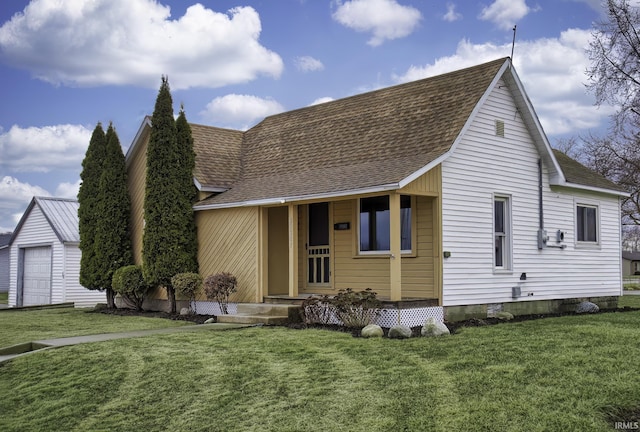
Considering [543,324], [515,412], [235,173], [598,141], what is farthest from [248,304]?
[598,141]

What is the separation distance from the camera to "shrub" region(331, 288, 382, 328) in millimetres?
13172

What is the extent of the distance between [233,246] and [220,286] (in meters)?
1.14

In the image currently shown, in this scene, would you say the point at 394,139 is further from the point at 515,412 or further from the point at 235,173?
the point at 515,412

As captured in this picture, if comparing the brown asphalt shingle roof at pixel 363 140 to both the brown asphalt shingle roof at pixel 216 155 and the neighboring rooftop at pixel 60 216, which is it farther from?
the neighboring rooftop at pixel 60 216

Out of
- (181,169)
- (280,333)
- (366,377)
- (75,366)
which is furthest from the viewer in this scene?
(181,169)

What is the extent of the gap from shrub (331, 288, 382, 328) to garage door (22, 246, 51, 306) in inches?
653

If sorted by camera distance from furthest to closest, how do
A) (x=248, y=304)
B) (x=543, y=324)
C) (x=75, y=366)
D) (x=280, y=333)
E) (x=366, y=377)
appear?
(x=248, y=304)
(x=543, y=324)
(x=280, y=333)
(x=75, y=366)
(x=366, y=377)

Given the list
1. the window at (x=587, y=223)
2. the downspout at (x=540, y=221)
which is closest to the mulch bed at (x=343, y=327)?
the downspout at (x=540, y=221)

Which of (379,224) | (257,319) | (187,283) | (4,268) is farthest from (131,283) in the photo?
(4,268)

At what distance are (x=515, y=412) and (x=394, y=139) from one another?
31.2 ft

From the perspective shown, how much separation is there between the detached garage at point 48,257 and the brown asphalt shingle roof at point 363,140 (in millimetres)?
Result: 9315

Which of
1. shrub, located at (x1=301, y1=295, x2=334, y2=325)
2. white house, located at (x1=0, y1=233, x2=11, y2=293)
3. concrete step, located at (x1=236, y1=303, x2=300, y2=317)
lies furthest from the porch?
white house, located at (x1=0, y1=233, x2=11, y2=293)

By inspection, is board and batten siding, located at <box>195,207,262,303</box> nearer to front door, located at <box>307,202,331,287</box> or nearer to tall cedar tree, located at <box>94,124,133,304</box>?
front door, located at <box>307,202,331,287</box>

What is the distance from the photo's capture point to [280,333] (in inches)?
499
